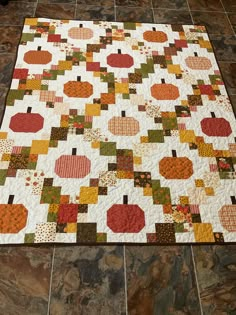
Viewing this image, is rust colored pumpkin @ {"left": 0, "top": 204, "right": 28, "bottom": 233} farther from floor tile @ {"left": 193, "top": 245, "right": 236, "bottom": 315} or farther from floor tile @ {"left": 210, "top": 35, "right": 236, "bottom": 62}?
floor tile @ {"left": 210, "top": 35, "right": 236, "bottom": 62}

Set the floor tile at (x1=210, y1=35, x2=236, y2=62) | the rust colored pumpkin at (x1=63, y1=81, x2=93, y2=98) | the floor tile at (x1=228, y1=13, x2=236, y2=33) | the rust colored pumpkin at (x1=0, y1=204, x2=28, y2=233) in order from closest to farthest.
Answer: the rust colored pumpkin at (x1=0, y1=204, x2=28, y2=233)
the rust colored pumpkin at (x1=63, y1=81, x2=93, y2=98)
the floor tile at (x1=210, y1=35, x2=236, y2=62)
the floor tile at (x1=228, y1=13, x2=236, y2=33)

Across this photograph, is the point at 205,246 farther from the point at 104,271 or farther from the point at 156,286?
the point at 104,271

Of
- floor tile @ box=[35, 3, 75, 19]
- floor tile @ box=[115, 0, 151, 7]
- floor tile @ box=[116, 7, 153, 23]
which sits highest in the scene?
floor tile @ box=[115, 0, 151, 7]

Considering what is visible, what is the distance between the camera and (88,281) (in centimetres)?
153

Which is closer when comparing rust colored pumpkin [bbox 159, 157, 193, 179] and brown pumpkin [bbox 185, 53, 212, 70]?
Result: rust colored pumpkin [bbox 159, 157, 193, 179]

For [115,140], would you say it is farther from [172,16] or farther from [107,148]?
[172,16]

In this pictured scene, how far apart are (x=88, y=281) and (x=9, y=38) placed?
181cm

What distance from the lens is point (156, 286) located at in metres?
1.53

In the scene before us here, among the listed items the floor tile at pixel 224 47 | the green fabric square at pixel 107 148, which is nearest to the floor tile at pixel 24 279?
the green fabric square at pixel 107 148

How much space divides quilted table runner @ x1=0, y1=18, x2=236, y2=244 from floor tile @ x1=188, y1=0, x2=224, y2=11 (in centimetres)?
43

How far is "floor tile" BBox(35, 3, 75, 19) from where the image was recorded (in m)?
2.64

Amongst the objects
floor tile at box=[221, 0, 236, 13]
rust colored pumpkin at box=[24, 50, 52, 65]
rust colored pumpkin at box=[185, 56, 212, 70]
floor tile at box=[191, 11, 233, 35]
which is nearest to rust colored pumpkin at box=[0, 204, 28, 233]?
rust colored pumpkin at box=[24, 50, 52, 65]

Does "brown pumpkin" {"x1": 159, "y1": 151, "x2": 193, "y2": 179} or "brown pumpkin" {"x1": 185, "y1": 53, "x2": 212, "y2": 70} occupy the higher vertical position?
"brown pumpkin" {"x1": 185, "y1": 53, "x2": 212, "y2": 70}

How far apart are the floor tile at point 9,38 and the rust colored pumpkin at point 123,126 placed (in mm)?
936
